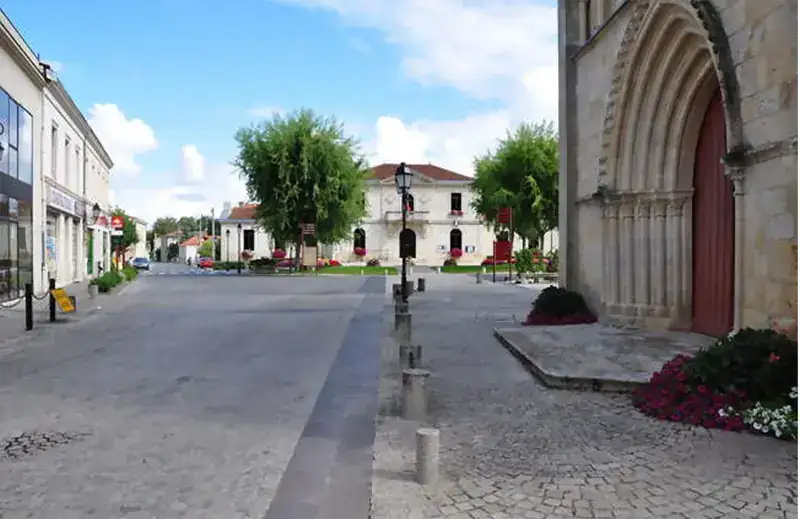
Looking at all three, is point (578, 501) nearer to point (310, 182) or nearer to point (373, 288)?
point (373, 288)

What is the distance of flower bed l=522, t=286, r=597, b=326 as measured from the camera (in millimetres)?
14207

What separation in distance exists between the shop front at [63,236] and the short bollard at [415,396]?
23.9 meters

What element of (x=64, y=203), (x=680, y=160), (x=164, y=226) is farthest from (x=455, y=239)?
(x=164, y=226)

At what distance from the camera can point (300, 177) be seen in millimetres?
45656

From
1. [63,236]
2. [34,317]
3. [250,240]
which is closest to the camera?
[34,317]

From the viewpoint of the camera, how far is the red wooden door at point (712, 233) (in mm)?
11062

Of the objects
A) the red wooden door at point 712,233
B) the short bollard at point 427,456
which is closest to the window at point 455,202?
the red wooden door at point 712,233

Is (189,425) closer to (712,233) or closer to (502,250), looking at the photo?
(712,233)

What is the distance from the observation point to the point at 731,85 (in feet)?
29.5

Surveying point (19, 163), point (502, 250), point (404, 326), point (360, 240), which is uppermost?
point (19, 163)

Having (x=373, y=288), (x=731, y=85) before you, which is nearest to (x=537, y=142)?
(x=373, y=288)

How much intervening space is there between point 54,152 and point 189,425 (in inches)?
1038

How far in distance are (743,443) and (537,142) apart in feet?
157

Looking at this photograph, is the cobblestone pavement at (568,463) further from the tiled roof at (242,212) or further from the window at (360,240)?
the tiled roof at (242,212)
